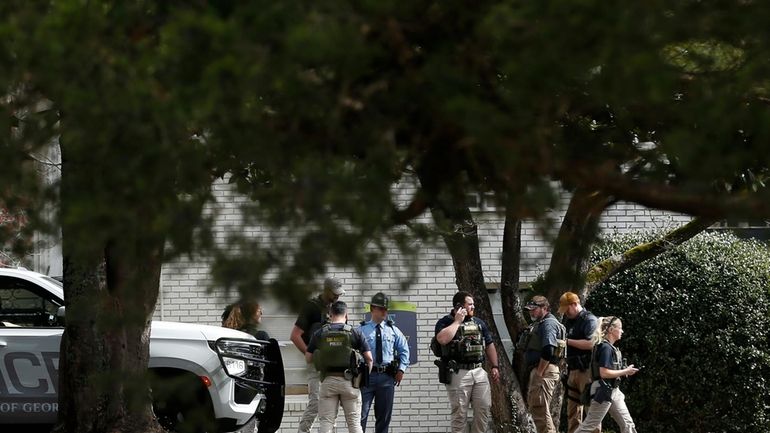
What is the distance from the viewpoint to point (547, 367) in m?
14.1

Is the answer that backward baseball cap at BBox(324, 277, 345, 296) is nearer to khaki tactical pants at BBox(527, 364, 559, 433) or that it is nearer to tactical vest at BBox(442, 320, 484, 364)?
tactical vest at BBox(442, 320, 484, 364)

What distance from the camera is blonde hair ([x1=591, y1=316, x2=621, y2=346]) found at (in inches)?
531

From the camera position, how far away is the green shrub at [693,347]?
16.3 meters

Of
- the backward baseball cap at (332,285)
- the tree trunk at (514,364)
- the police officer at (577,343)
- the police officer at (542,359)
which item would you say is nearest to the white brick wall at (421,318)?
the tree trunk at (514,364)

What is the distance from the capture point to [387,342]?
44.3 feet

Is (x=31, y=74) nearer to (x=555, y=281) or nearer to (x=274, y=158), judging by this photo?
(x=274, y=158)

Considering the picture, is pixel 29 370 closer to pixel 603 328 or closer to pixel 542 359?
pixel 542 359

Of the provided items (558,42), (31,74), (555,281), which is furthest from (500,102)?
(31,74)

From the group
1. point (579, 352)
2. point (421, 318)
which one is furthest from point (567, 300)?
point (421, 318)

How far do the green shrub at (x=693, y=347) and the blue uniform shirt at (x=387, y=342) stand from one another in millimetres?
3807

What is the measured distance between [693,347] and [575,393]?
8.79 feet

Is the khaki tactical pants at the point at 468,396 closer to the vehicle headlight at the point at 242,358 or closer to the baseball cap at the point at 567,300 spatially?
the baseball cap at the point at 567,300

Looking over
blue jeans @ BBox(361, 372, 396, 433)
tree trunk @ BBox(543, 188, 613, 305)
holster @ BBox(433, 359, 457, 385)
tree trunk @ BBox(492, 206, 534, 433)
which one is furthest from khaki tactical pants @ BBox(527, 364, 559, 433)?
tree trunk @ BBox(543, 188, 613, 305)

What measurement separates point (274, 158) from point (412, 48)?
0.60 metres
